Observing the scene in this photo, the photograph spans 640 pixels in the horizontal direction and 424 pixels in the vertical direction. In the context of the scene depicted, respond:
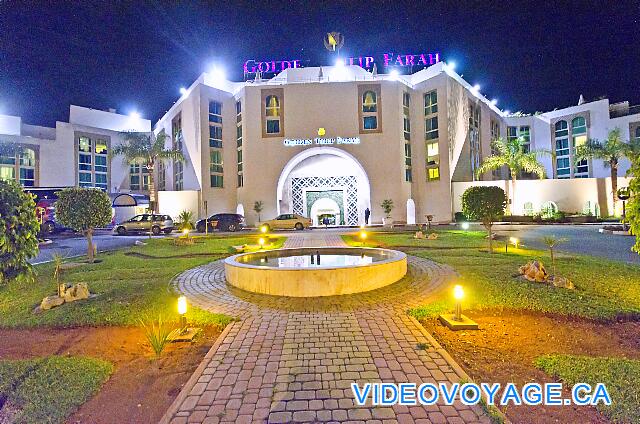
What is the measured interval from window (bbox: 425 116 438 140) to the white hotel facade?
0.09 metres

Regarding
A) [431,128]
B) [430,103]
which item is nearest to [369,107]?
[430,103]

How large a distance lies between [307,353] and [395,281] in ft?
12.6

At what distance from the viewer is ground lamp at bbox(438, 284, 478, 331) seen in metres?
4.73

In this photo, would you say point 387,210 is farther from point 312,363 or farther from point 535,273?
point 312,363

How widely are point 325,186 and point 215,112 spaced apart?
1220 cm

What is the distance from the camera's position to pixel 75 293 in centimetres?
662

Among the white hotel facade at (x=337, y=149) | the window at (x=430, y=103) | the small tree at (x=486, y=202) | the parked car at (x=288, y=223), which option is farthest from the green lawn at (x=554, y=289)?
the window at (x=430, y=103)

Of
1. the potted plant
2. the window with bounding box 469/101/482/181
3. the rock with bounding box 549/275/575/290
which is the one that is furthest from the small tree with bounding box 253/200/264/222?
Answer: the rock with bounding box 549/275/575/290

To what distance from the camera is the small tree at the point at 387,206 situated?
2780cm

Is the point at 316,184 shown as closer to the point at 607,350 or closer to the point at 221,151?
the point at 221,151

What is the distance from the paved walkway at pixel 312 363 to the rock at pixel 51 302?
2613 millimetres

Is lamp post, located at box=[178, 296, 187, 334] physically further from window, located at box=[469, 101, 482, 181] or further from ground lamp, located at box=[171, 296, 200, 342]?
window, located at box=[469, 101, 482, 181]

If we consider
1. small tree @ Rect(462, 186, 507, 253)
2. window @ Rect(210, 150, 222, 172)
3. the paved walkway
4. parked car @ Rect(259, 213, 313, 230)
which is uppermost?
window @ Rect(210, 150, 222, 172)

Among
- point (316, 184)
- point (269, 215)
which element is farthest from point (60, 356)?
point (316, 184)
